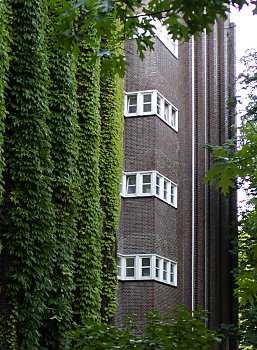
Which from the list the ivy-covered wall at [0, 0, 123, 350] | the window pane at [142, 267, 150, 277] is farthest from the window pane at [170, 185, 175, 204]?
the ivy-covered wall at [0, 0, 123, 350]

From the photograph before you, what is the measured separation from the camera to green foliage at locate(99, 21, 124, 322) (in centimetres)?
A: 2523

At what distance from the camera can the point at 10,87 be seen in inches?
827

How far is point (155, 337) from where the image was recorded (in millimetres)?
11688

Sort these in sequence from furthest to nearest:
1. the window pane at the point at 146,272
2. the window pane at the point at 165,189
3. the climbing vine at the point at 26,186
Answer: the window pane at the point at 165,189 → the window pane at the point at 146,272 → the climbing vine at the point at 26,186

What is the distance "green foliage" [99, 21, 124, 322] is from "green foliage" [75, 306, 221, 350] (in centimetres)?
1307

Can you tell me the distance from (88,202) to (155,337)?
12.6m

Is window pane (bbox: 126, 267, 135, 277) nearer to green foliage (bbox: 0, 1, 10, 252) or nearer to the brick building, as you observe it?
the brick building

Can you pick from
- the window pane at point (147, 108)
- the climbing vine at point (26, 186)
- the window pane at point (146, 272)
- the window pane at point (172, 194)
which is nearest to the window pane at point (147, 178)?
the window pane at point (147, 108)

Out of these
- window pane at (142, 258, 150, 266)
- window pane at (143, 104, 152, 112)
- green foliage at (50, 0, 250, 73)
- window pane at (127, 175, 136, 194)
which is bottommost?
green foliage at (50, 0, 250, 73)

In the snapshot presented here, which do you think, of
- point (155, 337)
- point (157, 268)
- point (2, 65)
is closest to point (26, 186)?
point (2, 65)

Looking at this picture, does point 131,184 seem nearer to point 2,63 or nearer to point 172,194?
point 172,194

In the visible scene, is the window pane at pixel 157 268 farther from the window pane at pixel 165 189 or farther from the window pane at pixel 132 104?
the window pane at pixel 132 104

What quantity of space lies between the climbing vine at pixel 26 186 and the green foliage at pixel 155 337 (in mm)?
8569

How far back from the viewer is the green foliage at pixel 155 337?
11297 mm
